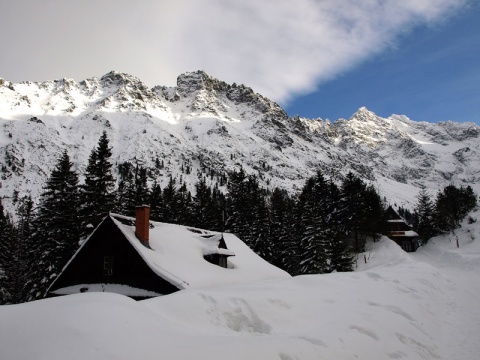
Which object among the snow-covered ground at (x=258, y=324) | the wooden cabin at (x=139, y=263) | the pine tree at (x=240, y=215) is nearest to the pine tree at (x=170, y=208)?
the pine tree at (x=240, y=215)

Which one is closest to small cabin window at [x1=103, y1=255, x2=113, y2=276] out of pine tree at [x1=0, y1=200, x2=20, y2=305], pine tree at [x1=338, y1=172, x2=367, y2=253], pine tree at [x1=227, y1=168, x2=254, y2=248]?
pine tree at [x1=0, y1=200, x2=20, y2=305]

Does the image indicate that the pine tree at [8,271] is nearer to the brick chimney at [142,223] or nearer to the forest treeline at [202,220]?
the forest treeline at [202,220]

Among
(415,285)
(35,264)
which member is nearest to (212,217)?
(35,264)

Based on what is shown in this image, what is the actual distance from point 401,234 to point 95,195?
53.5 metres

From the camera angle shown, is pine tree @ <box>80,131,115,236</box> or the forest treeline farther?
pine tree @ <box>80,131,115,236</box>

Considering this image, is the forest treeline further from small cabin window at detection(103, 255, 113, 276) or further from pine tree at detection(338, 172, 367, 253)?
small cabin window at detection(103, 255, 113, 276)

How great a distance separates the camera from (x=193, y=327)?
836cm

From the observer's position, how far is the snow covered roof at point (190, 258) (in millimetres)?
23875

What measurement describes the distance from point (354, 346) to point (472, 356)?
4.90 m

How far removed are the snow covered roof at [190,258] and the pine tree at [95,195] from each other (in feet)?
19.2

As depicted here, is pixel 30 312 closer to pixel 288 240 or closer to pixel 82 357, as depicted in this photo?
pixel 82 357

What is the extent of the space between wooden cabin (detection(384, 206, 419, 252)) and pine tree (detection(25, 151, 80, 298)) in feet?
170

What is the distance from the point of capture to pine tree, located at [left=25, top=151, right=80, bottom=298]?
29.8 m

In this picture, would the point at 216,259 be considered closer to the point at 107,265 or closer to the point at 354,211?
the point at 107,265
